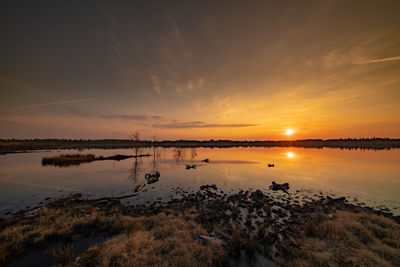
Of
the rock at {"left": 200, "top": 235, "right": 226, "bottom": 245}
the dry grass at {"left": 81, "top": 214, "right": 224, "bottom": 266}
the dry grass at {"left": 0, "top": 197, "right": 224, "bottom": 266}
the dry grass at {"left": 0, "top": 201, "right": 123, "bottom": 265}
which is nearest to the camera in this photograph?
the dry grass at {"left": 81, "top": 214, "right": 224, "bottom": 266}

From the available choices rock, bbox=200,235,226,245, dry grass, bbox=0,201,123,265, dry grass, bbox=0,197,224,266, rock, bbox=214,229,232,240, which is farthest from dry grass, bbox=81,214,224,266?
dry grass, bbox=0,201,123,265

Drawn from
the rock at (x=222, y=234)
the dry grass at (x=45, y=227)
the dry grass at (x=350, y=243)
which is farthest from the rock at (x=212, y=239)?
the dry grass at (x=45, y=227)

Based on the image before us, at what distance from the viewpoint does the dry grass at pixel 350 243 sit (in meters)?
6.48

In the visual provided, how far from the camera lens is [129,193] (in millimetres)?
16750

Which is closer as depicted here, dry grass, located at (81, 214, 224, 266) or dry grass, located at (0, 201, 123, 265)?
dry grass, located at (81, 214, 224, 266)

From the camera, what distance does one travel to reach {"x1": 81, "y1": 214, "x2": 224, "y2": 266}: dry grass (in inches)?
254

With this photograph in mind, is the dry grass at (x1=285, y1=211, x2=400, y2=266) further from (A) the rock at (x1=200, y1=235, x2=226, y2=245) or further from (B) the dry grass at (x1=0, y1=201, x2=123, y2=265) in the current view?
(B) the dry grass at (x1=0, y1=201, x2=123, y2=265)

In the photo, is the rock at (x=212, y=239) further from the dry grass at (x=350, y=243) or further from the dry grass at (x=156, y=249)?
the dry grass at (x=350, y=243)

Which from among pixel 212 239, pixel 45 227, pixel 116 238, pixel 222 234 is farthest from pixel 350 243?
pixel 45 227

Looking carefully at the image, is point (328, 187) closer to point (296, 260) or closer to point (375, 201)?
point (375, 201)

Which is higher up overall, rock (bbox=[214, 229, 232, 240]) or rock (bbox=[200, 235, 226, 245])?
rock (bbox=[200, 235, 226, 245])

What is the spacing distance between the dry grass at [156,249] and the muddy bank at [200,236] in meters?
0.04

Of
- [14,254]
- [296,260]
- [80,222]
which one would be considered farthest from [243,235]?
[14,254]

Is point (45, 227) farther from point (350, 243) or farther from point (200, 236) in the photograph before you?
point (350, 243)
